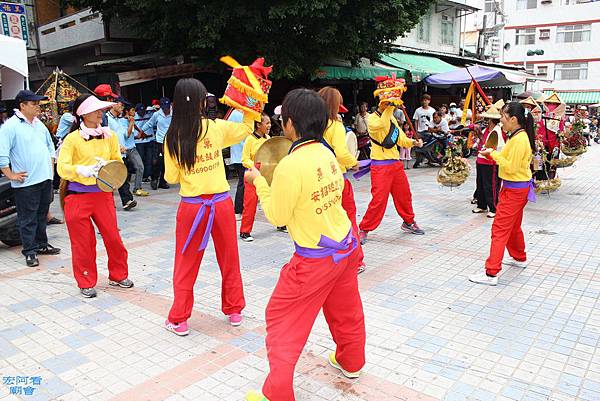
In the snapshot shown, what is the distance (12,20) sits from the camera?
455 inches

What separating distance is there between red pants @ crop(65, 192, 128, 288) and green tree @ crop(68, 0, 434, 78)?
19.0ft

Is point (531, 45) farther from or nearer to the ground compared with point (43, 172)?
farther from the ground

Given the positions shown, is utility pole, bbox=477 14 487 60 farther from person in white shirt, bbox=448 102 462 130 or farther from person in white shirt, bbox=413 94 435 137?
person in white shirt, bbox=413 94 435 137

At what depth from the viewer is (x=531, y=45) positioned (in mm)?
37906

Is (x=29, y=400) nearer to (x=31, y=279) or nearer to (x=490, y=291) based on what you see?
(x=31, y=279)

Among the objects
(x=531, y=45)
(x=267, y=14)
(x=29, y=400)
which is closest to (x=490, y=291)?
(x=29, y=400)

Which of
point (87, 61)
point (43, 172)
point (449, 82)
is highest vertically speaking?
point (87, 61)

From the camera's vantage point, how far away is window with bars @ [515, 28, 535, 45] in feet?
124

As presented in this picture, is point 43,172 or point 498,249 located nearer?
point 498,249

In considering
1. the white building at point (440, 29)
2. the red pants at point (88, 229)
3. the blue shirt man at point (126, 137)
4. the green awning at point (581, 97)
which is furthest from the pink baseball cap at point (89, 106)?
the green awning at point (581, 97)

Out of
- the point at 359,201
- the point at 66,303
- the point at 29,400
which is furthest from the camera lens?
the point at 359,201

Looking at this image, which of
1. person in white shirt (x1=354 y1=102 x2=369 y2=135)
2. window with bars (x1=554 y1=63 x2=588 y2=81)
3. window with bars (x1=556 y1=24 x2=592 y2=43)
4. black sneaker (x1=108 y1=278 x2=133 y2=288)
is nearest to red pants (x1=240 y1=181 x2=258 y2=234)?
black sneaker (x1=108 y1=278 x2=133 y2=288)

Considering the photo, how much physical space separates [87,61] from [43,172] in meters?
10.9

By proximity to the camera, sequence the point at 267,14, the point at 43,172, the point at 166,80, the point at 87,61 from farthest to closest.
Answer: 1. the point at 87,61
2. the point at 166,80
3. the point at 267,14
4. the point at 43,172
